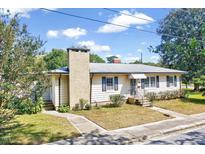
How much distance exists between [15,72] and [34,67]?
81 centimetres

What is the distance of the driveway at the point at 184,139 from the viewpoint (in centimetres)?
943

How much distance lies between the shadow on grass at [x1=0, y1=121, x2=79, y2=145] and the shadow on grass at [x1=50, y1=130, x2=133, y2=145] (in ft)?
1.66

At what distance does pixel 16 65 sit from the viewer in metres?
6.28

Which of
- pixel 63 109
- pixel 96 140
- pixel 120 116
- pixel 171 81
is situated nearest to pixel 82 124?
pixel 96 140

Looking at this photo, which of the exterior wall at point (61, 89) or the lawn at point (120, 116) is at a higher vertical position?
the exterior wall at point (61, 89)

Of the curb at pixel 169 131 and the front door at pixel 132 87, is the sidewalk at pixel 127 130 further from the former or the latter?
the front door at pixel 132 87

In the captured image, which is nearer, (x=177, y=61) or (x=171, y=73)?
(x=171, y=73)

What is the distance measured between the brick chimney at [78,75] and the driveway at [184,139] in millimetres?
8056

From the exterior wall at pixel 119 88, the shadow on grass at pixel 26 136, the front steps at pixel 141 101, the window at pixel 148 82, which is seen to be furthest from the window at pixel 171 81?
the shadow on grass at pixel 26 136

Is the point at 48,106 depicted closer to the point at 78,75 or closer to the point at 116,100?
the point at 78,75

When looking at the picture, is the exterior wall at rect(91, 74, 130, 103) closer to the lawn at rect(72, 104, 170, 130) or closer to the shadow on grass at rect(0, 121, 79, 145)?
the lawn at rect(72, 104, 170, 130)

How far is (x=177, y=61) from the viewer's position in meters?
37.8
